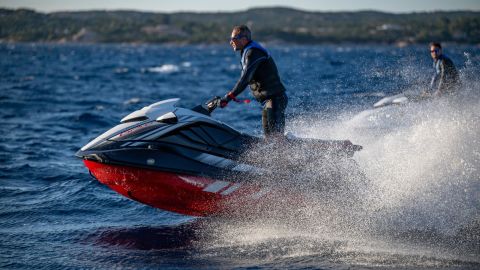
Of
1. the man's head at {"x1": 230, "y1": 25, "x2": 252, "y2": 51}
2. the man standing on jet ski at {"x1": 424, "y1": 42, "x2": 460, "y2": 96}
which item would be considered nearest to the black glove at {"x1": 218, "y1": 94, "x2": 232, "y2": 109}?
the man's head at {"x1": 230, "y1": 25, "x2": 252, "y2": 51}

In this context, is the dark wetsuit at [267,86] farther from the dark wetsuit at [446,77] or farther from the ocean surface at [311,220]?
the dark wetsuit at [446,77]

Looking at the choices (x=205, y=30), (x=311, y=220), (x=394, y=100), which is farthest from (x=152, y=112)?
(x=205, y=30)

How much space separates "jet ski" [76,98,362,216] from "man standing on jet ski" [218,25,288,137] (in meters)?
0.23

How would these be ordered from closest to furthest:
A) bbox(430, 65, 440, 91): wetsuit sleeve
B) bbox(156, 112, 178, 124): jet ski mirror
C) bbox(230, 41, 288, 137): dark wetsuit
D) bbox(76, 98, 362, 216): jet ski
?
1. bbox(76, 98, 362, 216): jet ski
2. bbox(156, 112, 178, 124): jet ski mirror
3. bbox(230, 41, 288, 137): dark wetsuit
4. bbox(430, 65, 440, 91): wetsuit sleeve

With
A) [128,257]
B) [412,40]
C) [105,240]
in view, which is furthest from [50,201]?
[412,40]

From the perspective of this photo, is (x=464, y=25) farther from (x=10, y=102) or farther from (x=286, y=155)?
(x=286, y=155)

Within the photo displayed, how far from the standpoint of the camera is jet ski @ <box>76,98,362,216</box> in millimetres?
6309

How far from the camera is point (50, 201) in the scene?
816cm

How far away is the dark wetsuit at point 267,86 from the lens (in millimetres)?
6745

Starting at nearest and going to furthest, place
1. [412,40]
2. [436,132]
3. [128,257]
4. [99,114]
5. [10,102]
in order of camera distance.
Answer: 1. [128,257]
2. [436,132]
3. [99,114]
4. [10,102]
5. [412,40]

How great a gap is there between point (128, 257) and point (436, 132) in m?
4.82

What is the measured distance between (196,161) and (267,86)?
1.31 m

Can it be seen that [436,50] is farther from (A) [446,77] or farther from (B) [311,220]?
(B) [311,220]

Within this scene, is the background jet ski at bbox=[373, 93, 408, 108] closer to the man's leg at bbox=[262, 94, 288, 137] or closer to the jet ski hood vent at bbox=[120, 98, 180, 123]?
the man's leg at bbox=[262, 94, 288, 137]
